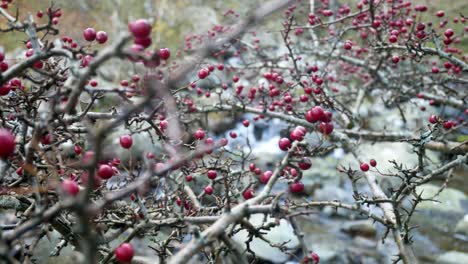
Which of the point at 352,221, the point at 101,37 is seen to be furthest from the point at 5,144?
the point at 352,221

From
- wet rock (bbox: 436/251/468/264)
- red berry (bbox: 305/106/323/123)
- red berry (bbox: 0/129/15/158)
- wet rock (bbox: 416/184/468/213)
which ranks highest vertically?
wet rock (bbox: 416/184/468/213)

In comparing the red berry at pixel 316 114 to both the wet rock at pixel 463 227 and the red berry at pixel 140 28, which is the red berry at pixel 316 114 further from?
the wet rock at pixel 463 227

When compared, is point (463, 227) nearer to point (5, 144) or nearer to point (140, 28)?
point (140, 28)

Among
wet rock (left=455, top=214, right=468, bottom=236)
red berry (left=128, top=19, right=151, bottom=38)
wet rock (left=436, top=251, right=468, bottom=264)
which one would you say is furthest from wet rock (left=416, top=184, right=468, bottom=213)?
red berry (left=128, top=19, right=151, bottom=38)

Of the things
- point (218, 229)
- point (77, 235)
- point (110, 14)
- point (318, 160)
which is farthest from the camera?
point (110, 14)

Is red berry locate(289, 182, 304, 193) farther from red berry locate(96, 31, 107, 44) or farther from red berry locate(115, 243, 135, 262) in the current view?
red berry locate(96, 31, 107, 44)

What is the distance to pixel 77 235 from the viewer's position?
7.03 ft

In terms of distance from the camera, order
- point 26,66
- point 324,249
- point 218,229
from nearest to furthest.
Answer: point 218,229 < point 26,66 < point 324,249

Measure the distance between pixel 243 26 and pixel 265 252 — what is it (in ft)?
15.7

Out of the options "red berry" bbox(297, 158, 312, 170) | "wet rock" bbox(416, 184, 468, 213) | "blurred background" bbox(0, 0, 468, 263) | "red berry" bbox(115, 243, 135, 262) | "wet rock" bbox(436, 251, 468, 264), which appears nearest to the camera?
"red berry" bbox(115, 243, 135, 262)

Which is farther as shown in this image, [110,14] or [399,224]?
[110,14]

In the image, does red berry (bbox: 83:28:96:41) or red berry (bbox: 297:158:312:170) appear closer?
red berry (bbox: 297:158:312:170)

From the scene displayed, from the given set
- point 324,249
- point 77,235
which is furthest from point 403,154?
point 77,235

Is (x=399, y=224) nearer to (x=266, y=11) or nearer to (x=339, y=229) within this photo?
(x=266, y=11)
